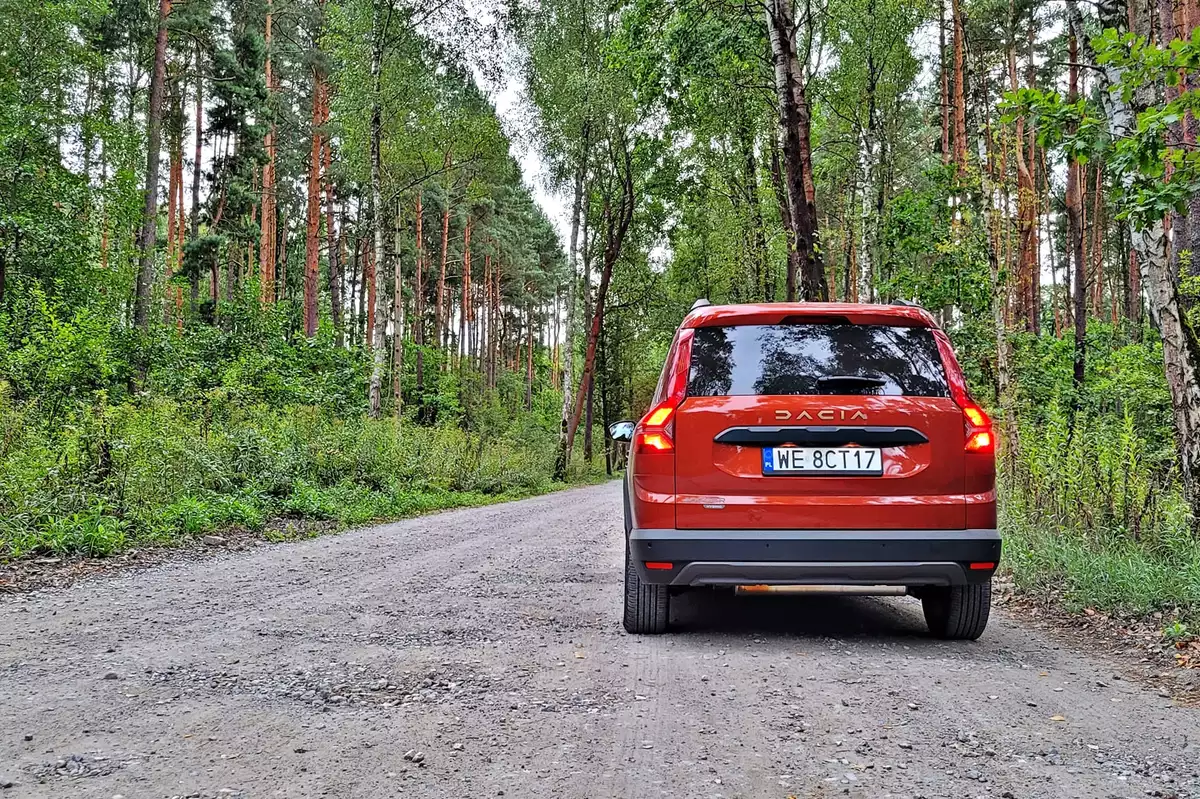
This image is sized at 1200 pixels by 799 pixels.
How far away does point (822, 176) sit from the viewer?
1214 inches

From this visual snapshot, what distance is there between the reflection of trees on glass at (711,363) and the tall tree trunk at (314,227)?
19847mm

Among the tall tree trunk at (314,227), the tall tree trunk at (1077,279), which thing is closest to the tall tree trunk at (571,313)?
the tall tree trunk at (314,227)

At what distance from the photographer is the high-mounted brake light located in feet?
14.5

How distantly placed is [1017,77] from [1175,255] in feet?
71.9

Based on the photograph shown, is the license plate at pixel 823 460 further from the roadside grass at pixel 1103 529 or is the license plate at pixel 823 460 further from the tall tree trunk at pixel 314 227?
the tall tree trunk at pixel 314 227

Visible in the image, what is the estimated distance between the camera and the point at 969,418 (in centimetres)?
432

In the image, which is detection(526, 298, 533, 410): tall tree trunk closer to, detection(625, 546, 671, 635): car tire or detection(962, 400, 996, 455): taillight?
detection(625, 546, 671, 635): car tire

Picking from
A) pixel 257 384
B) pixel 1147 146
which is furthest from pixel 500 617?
pixel 257 384


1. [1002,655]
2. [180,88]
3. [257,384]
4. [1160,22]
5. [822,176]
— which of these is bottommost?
[1002,655]

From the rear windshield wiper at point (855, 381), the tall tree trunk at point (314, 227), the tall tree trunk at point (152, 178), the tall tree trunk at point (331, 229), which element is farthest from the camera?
the tall tree trunk at point (331, 229)

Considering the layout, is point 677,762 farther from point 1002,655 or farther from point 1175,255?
point 1175,255

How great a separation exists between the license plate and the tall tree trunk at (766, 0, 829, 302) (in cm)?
742

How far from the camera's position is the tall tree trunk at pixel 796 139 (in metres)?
11.4

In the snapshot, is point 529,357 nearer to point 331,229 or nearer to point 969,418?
point 331,229
